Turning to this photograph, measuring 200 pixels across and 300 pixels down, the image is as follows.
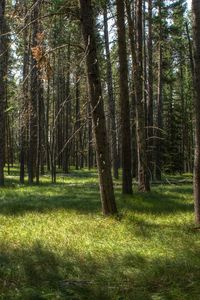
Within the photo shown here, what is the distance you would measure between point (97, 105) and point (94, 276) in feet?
16.9

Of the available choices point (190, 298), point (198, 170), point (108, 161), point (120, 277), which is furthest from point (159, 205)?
point (190, 298)

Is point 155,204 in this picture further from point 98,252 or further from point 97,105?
point 98,252

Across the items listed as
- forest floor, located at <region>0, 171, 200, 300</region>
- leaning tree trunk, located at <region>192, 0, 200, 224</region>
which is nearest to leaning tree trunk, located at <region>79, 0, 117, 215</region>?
forest floor, located at <region>0, 171, 200, 300</region>

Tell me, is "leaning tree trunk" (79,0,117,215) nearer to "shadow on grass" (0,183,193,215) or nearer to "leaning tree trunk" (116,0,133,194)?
"shadow on grass" (0,183,193,215)

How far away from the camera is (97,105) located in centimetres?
1148

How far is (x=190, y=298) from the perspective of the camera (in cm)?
636

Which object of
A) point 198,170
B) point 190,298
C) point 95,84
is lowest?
point 190,298

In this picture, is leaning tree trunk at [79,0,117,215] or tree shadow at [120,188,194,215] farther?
tree shadow at [120,188,194,215]

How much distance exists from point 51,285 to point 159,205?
7.19m

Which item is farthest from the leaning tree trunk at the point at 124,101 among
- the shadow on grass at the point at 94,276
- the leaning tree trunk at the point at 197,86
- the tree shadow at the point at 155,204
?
the shadow on grass at the point at 94,276

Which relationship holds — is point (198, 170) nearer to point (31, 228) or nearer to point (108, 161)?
point (108, 161)

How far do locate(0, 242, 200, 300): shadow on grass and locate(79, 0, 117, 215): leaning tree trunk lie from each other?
3.26m

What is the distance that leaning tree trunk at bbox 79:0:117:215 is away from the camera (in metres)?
11.3

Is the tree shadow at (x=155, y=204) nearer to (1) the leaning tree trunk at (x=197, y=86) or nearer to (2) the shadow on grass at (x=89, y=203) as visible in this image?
(2) the shadow on grass at (x=89, y=203)
